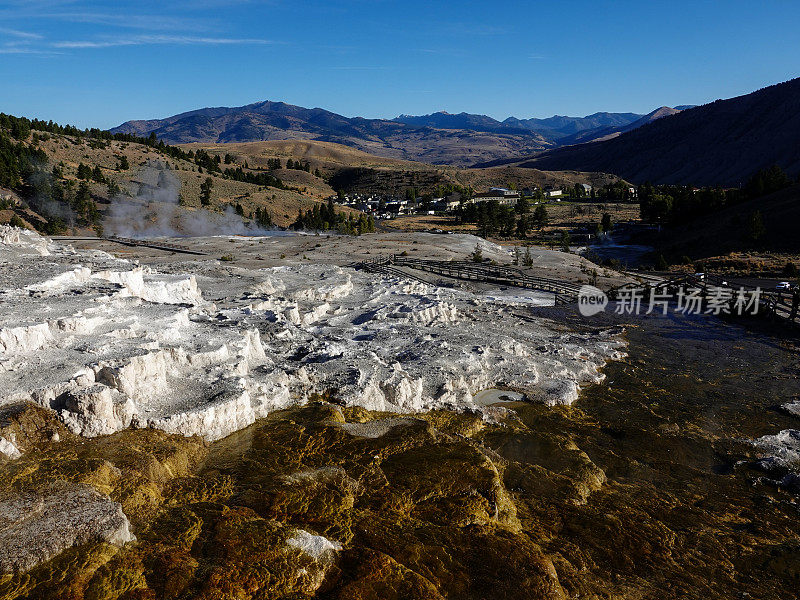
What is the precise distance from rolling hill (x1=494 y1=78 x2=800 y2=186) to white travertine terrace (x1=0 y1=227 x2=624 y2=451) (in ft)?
410

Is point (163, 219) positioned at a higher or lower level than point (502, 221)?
higher

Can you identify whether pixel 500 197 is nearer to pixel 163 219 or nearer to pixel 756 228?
pixel 756 228

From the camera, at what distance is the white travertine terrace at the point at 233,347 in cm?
1314

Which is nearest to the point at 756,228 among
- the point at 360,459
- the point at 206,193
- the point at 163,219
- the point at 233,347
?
the point at 360,459

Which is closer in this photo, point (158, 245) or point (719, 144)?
point (158, 245)

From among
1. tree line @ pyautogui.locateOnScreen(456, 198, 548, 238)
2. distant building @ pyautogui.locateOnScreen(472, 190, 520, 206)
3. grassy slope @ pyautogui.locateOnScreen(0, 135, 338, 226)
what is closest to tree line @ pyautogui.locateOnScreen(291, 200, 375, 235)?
grassy slope @ pyautogui.locateOnScreen(0, 135, 338, 226)

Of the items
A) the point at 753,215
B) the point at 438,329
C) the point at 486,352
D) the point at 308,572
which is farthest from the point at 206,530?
the point at 753,215

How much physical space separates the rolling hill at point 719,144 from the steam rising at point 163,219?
115526mm

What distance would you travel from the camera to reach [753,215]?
5062 cm

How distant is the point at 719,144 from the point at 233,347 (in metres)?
179

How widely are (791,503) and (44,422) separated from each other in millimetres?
17224

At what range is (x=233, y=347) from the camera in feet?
53.6

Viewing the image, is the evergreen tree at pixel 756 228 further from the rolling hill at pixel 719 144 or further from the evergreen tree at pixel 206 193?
the rolling hill at pixel 719 144

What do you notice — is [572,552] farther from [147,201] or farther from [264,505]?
[147,201]
